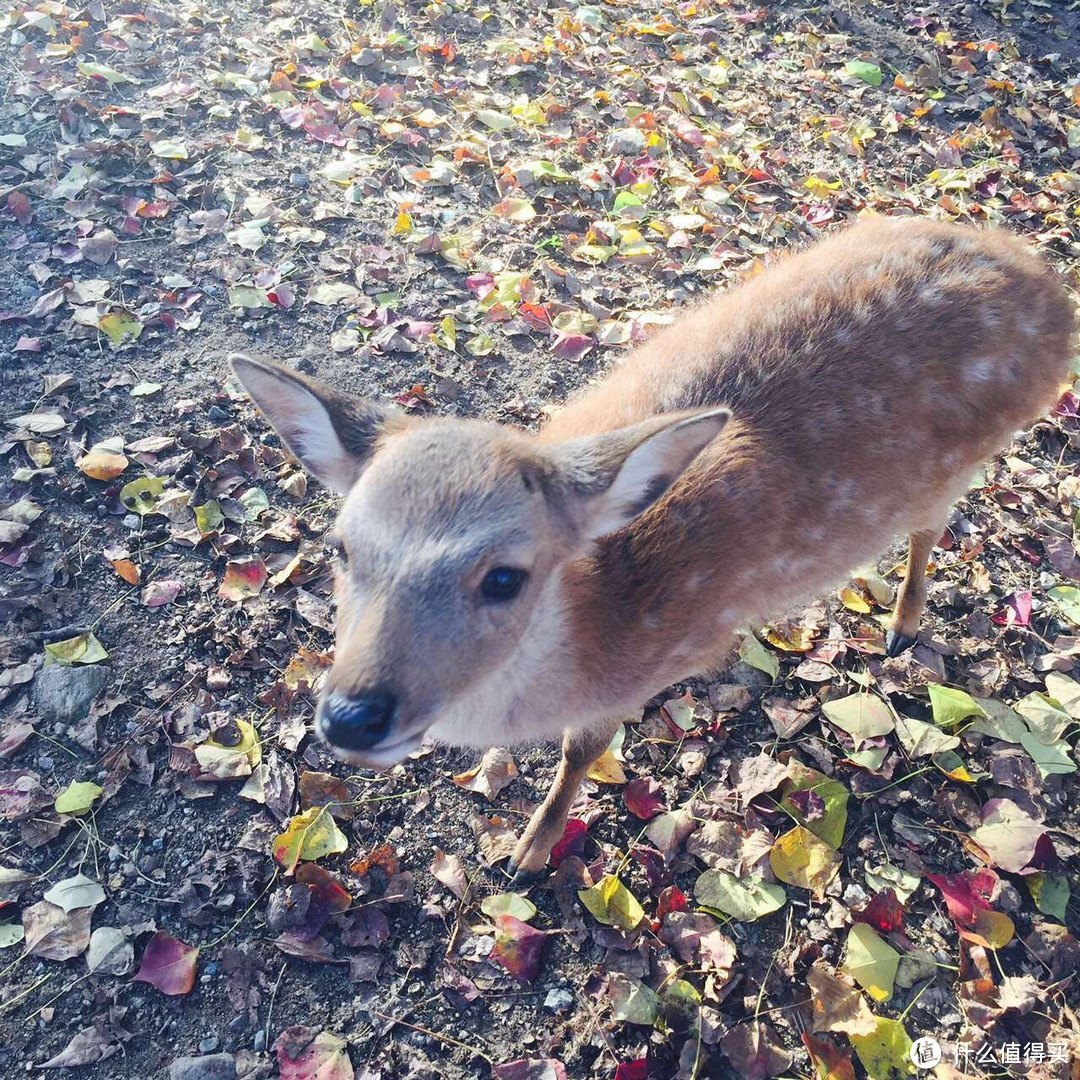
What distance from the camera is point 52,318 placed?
465 centimetres

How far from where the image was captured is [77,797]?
3.15 meters

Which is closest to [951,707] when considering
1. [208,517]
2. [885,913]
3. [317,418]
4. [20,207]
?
[885,913]

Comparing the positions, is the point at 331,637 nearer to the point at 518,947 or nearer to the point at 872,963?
the point at 518,947

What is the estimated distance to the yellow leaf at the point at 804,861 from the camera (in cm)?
323

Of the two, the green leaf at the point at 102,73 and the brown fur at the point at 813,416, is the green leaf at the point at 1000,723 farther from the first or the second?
the green leaf at the point at 102,73

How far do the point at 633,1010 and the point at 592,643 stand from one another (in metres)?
1.32

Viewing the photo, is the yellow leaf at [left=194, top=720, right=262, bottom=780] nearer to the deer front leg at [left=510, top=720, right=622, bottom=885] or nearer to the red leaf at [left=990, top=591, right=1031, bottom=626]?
the deer front leg at [left=510, top=720, right=622, bottom=885]

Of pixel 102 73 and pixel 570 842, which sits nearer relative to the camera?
pixel 570 842

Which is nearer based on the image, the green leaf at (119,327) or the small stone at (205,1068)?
the small stone at (205,1068)

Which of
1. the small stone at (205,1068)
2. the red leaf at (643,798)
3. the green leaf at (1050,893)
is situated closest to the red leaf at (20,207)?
the small stone at (205,1068)

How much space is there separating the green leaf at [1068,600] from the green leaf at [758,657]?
5.09ft

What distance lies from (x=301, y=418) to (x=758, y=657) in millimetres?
Answer: 2405

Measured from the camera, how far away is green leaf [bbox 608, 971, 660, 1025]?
288 centimetres

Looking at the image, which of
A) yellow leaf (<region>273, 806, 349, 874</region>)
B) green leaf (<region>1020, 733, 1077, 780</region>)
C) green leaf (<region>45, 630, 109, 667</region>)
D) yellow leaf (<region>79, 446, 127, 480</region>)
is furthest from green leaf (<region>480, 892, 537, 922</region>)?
yellow leaf (<region>79, 446, 127, 480</region>)
